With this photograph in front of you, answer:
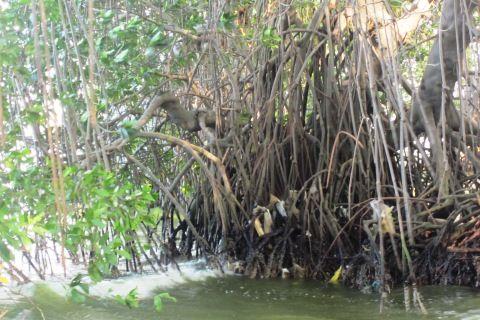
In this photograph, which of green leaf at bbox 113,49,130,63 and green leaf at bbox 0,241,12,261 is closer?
green leaf at bbox 0,241,12,261

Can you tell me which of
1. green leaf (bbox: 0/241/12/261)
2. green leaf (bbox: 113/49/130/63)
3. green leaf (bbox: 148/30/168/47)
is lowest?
green leaf (bbox: 0/241/12/261)

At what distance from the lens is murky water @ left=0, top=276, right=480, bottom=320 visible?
14.4 ft

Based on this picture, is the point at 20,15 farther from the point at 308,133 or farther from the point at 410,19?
the point at 410,19

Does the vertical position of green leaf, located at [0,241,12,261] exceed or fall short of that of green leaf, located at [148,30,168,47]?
it falls short

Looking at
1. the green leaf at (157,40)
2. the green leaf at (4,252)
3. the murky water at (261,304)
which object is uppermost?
the green leaf at (157,40)

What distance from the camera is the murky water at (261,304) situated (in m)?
4.38

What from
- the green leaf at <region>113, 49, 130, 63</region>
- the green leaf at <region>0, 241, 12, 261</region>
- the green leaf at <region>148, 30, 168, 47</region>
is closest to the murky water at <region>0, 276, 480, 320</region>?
the green leaf at <region>0, 241, 12, 261</region>

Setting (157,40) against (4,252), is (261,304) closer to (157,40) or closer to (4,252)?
(157,40)

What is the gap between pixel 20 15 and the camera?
13.1ft

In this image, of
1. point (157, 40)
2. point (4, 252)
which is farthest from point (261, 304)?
point (4, 252)

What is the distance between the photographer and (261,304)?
478 cm

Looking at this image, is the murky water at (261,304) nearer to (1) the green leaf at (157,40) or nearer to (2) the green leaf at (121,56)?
(2) the green leaf at (121,56)

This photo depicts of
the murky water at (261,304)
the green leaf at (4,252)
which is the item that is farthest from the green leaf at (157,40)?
the green leaf at (4,252)

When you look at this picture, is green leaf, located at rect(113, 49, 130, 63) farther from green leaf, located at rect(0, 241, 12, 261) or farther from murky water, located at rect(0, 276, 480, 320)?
green leaf, located at rect(0, 241, 12, 261)
